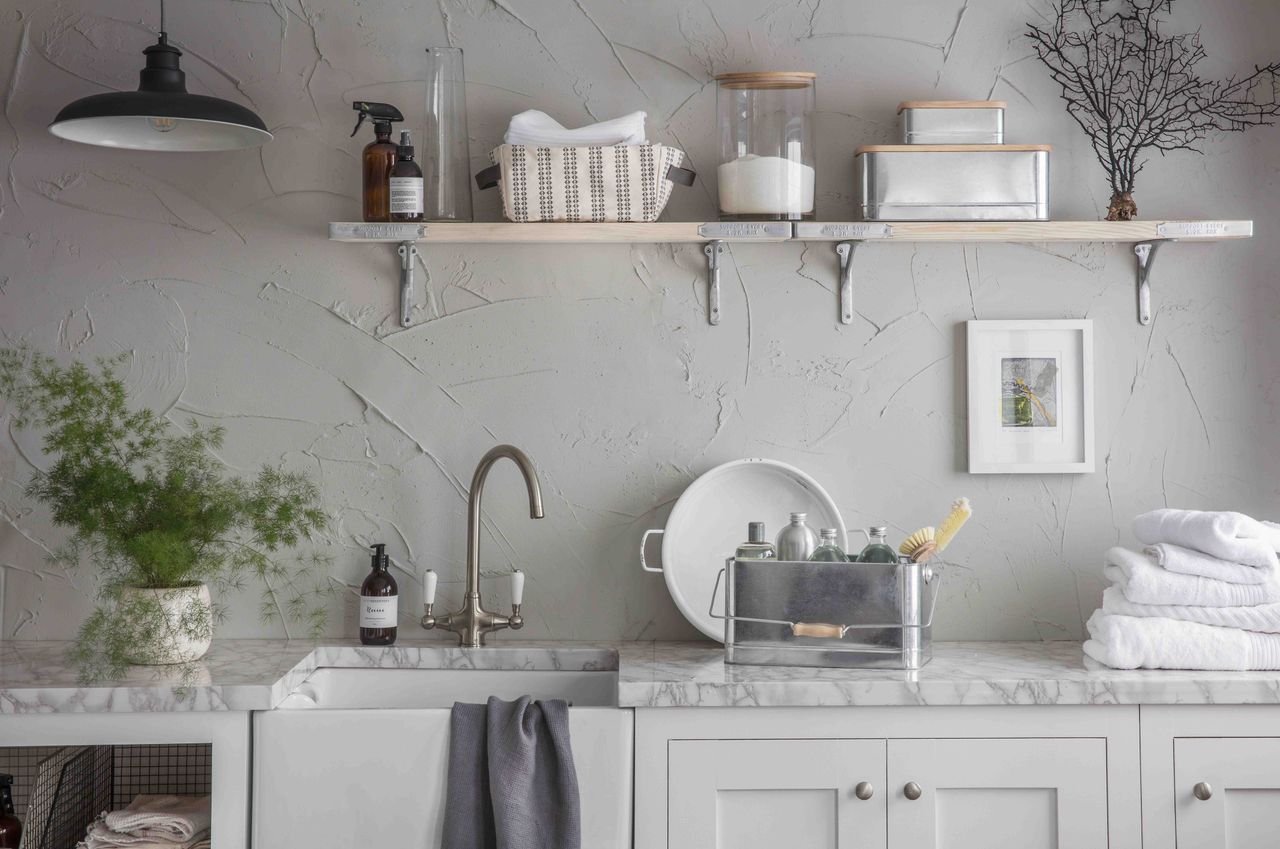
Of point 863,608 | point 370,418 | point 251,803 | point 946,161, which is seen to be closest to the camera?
point 251,803

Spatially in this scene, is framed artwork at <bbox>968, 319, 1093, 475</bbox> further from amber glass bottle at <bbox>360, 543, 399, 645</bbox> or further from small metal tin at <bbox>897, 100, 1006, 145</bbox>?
amber glass bottle at <bbox>360, 543, 399, 645</bbox>

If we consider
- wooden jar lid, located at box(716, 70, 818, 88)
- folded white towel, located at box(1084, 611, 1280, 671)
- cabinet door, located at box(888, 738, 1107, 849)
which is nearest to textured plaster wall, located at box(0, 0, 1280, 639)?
wooden jar lid, located at box(716, 70, 818, 88)

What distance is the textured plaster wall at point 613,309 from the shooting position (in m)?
2.25

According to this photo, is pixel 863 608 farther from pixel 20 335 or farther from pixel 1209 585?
pixel 20 335

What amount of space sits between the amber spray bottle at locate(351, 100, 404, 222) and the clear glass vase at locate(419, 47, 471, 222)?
69 millimetres

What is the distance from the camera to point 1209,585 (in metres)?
1.92

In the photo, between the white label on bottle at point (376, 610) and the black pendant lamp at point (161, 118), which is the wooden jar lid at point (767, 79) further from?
the white label on bottle at point (376, 610)

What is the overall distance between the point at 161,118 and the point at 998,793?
1.80m

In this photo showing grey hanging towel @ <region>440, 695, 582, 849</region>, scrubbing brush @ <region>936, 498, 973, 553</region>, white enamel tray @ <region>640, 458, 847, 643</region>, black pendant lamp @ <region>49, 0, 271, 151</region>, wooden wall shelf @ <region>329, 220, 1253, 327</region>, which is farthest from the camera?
white enamel tray @ <region>640, 458, 847, 643</region>

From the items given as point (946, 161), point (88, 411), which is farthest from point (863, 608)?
point (88, 411)

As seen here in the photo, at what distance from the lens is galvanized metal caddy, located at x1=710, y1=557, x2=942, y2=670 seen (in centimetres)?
191

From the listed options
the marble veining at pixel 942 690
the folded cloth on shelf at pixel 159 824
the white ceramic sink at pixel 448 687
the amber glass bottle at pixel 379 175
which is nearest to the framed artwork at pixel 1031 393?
the marble veining at pixel 942 690

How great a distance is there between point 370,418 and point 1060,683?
137 cm

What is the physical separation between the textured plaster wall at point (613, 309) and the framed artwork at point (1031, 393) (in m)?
0.04
